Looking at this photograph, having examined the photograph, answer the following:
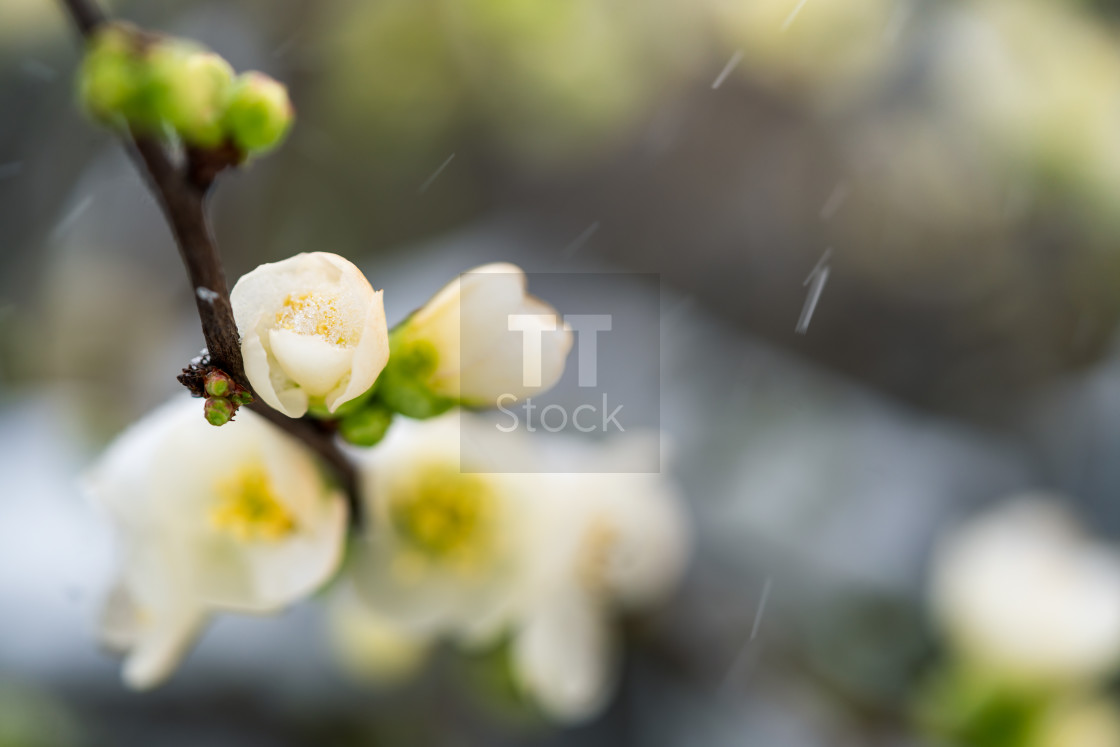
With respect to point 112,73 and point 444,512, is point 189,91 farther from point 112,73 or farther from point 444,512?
point 444,512

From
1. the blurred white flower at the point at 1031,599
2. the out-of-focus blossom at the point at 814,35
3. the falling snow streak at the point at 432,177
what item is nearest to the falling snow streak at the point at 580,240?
the falling snow streak at the point at 432,177

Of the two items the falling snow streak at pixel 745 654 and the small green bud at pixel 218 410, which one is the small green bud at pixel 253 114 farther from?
the falling snow streak at pixel 745 654

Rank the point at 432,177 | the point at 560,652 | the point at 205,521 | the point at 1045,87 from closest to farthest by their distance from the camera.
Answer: the point at 205,521, the point at 560,652, the point at 1045,87, the point at 432,177

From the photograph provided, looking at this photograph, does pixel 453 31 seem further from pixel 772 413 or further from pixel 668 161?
pixel 772 413

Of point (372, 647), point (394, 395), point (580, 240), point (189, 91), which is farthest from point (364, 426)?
point (580, 240)

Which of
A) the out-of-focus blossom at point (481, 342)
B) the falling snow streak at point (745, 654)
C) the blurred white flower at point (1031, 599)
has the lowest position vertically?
the falling snow streak at point (745, 654)

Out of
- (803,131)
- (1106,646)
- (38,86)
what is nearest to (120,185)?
(38,86)
